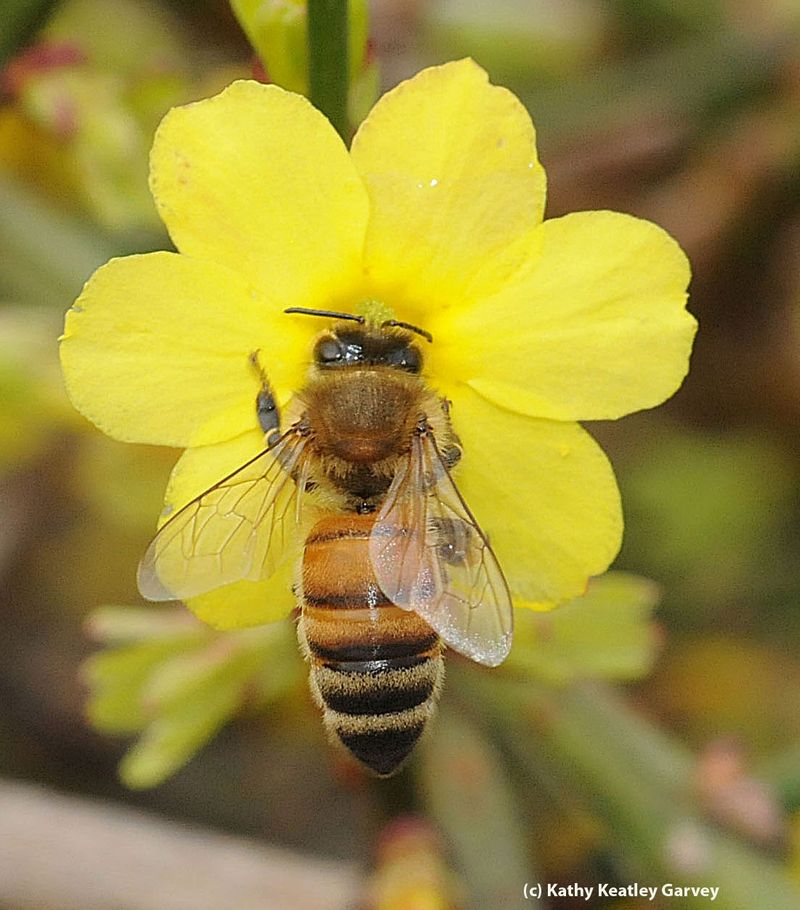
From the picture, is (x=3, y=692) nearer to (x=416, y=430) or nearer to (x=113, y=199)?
(x=113, y=199)

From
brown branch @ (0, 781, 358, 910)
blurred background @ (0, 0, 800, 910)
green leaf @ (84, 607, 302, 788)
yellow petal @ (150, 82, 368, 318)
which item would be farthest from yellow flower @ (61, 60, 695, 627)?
brown branch @ (0, 781, 358, 910)

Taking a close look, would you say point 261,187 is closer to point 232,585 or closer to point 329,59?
point 329,59

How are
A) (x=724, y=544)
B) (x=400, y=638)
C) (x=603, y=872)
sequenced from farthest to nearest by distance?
(x=724, y=544), (x=603, y=872), (x=400, y=638)

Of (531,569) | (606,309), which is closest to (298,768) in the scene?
(531,569)

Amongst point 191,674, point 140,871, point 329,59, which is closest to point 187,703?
point 191,674

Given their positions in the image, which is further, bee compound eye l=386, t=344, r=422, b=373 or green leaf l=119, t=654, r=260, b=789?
green leaf l=119, t=654, r=260, b=789

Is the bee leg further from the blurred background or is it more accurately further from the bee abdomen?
the blurred background

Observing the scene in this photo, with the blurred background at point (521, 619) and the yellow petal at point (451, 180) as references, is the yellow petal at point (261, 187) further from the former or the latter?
the blurred background at point (521, 619)
